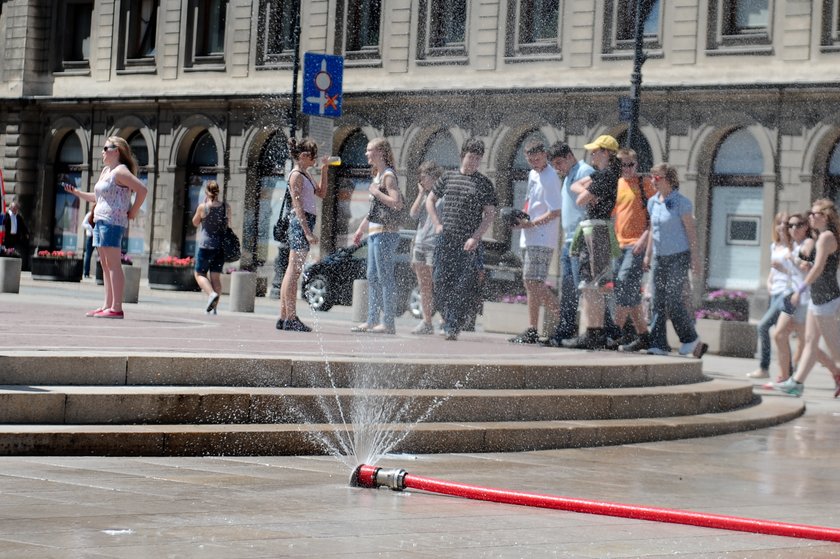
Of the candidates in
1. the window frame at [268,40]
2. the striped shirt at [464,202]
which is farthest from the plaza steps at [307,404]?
the window frame at [268,40]

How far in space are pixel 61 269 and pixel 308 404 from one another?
86.6 feet

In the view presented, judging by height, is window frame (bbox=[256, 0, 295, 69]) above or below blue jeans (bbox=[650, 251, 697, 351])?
above

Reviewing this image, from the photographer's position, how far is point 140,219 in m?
44.5

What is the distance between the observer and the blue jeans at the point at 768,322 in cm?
1664

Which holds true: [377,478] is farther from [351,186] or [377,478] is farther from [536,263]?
[351,186]

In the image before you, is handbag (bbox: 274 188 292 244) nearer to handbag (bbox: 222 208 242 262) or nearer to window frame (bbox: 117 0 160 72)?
handbag (bbox: 222 208 242 262)

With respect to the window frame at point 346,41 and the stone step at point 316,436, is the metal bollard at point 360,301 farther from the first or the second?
the window frame at point 346,41

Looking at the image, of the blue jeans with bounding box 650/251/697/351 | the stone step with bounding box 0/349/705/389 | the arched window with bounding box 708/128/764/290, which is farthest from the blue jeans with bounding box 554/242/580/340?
the arched window with bounding box 708/128/764/290

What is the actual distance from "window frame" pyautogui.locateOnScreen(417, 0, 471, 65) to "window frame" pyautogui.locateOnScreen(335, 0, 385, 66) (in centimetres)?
115

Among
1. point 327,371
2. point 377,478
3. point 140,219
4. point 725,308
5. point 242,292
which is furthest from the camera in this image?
point 140,219

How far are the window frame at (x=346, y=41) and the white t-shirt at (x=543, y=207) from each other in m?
23.7

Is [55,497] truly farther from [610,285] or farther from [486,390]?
[610,285]

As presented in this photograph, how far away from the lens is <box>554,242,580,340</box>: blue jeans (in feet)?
49.3

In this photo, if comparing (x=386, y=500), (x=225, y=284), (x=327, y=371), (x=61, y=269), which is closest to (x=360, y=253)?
(x=225, y=284)
